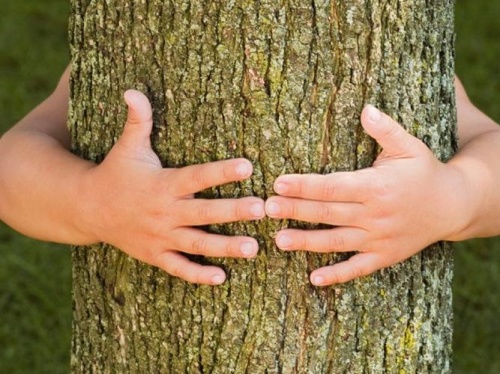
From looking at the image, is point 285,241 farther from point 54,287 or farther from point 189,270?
point 54,287

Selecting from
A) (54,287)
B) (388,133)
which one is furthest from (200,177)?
(54,287)

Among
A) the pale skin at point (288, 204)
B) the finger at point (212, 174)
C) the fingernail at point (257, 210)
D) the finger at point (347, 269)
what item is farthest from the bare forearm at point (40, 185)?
the finger at point (347, 269)

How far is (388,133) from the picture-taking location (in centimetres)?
191

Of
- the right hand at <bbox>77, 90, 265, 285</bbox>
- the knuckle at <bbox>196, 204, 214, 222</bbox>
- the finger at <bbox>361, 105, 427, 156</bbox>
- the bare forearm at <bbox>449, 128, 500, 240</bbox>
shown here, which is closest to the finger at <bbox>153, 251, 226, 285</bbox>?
the right hand at <bbox>77, 90, 265, 285</bbox>

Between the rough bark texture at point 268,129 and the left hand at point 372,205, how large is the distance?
46 millimetres

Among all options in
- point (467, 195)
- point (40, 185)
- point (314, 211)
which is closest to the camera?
point (314, 211)

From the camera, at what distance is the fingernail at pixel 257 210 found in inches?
74.3

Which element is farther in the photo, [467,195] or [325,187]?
[467,195]

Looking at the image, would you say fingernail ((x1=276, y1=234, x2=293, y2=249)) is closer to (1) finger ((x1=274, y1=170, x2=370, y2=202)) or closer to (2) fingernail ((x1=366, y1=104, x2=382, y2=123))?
(1) finger ((x1=274, y1=170, x2=370, y2=202))

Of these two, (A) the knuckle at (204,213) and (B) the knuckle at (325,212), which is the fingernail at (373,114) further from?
(A) the knuckle at (204,213)

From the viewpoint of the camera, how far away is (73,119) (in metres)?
2.20

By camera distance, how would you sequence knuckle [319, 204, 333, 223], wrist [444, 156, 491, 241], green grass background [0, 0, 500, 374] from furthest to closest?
green grass background [0, 0, 500, 374] < wrist [444, 156, 491, 241] < knuckle [319, 204, 333, 223]

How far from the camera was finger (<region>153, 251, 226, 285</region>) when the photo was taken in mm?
1954

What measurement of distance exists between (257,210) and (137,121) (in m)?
0.28
